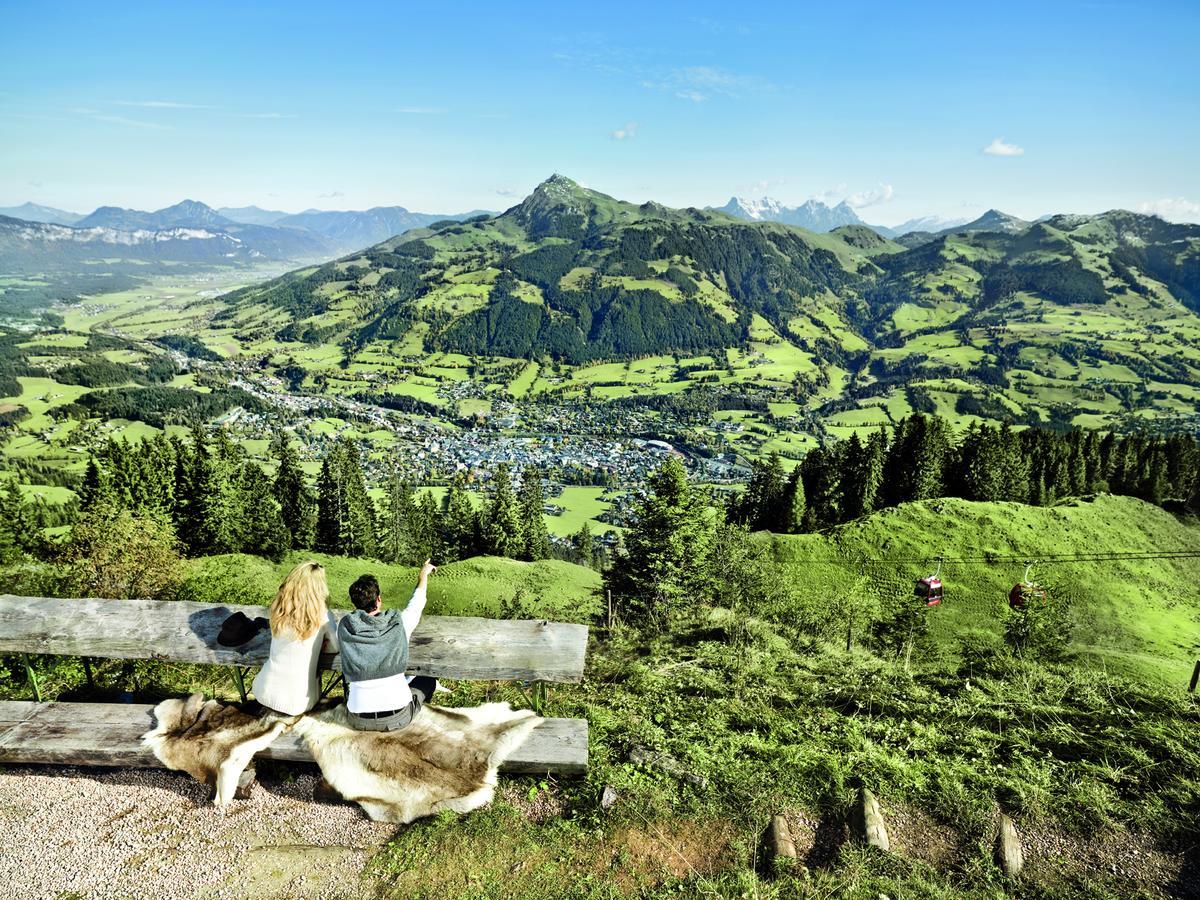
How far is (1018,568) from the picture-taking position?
3984cm

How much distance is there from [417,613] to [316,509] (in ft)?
202

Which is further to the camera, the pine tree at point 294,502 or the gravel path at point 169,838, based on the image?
the pine tree at point 294,502

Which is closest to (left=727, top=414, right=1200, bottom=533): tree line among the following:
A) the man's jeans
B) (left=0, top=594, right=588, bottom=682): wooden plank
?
(left=0, top=594, right=588, bottom=682): wooden plank

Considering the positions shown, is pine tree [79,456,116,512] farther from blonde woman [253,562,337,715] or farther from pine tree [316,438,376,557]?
blonde woman [253,562,337,715]

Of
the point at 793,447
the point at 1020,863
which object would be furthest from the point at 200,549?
the point at 793,447

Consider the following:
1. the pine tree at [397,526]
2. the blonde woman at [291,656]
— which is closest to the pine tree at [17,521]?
the pine tree at [397,526]

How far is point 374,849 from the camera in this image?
5.89 m

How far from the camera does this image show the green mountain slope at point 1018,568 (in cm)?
3384

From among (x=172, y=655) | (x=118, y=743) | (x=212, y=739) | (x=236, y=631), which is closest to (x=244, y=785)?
(x=212, y=739)

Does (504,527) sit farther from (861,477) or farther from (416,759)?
(416,759)

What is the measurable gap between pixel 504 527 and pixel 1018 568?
44.1 metres

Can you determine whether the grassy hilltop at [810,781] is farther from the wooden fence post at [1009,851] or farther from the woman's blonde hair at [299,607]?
the woman's blonde hair at [299,607]

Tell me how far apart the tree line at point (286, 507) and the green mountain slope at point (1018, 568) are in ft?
97.7

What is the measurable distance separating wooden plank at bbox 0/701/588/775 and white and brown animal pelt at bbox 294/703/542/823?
0.20 m
